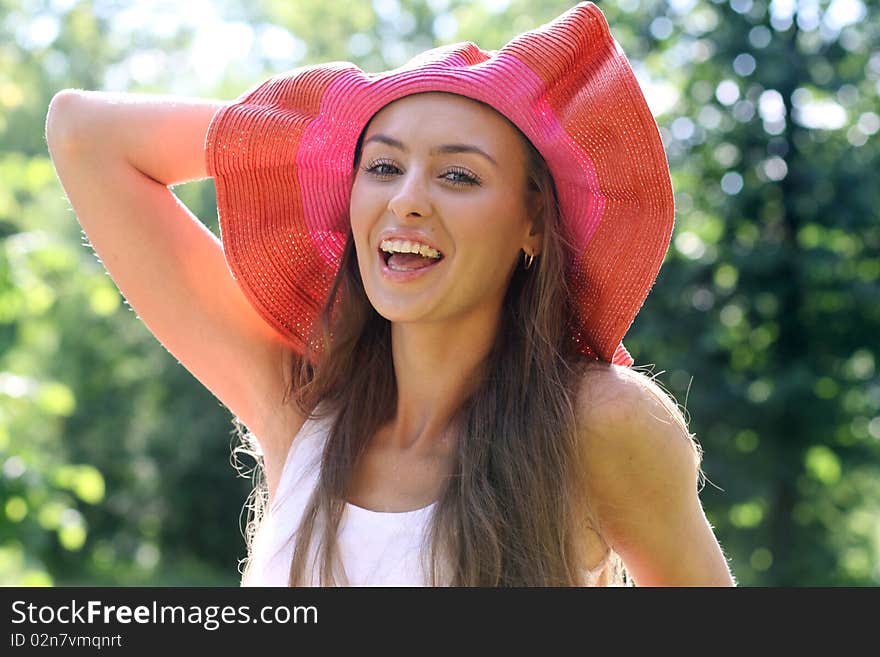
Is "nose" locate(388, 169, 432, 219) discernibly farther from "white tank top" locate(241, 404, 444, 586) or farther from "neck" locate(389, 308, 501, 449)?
"white tank top" locate(241, 404, 444, 586)

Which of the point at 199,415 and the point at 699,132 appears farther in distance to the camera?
the point at 199,415

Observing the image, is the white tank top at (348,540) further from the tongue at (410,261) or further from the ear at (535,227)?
the ear at (535,227)

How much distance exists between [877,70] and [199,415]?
1079cm

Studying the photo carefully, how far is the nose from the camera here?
218 cm

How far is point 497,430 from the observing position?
2270mm

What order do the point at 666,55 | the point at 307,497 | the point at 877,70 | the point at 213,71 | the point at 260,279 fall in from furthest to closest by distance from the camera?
1. the point at 213,71
2. the point at 666,55
3. the point at 877,70
4. the point at 260,279
5. the point at 307,497

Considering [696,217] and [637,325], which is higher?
[696,217]

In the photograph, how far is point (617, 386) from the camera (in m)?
2.21

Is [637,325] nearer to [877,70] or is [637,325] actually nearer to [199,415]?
[877,70]

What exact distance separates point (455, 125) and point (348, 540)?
82cm

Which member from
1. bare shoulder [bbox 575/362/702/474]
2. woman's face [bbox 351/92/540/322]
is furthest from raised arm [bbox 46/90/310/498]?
bare shoulder [bbox 575/362/702/474]

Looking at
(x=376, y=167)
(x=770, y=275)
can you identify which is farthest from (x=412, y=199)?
(x=770, y=275)

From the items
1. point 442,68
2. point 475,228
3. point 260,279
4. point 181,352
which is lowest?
point 181,352
